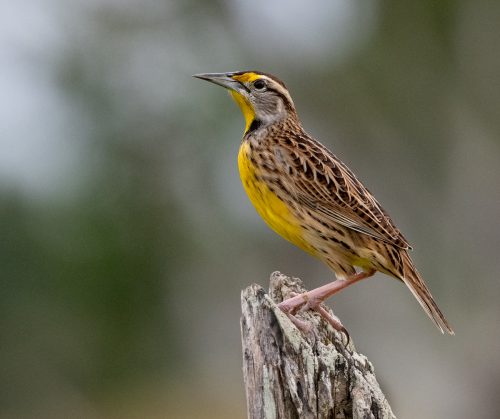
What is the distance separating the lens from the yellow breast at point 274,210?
16.7 feet

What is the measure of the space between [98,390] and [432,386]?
4.18m

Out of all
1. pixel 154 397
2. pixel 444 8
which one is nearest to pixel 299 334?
pixel 154 397

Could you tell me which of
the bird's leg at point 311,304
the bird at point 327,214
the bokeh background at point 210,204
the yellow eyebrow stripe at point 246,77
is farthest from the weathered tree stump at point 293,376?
the bokeh background at point 210,204

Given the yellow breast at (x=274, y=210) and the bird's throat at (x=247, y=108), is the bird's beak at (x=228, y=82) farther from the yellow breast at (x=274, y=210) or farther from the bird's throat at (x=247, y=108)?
the yellow breast at (x=274, y=210)

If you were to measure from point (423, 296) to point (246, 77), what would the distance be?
1313 mm

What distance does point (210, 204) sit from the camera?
18578mm

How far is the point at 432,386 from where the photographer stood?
631 inches

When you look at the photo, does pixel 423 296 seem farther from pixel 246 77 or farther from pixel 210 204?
pixel 210 204

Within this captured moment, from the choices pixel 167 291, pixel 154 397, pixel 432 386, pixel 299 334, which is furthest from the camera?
pixel 167 291

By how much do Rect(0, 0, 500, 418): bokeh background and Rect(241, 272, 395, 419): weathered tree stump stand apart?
9754 mm

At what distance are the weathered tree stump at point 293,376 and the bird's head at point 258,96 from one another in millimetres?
1513

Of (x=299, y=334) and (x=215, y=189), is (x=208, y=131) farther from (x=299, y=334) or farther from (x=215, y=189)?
(x=299, y=334)

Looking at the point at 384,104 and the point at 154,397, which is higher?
the point at 384,104

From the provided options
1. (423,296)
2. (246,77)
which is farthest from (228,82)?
(423,296)
